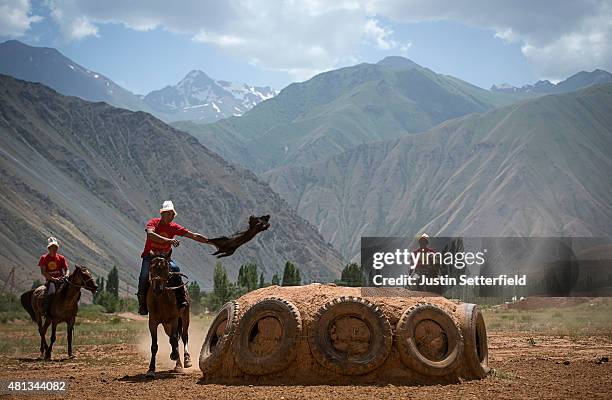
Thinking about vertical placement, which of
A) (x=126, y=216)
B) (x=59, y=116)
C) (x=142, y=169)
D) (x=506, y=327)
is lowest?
(x=506, y=327)

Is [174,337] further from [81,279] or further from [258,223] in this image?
[81,279]

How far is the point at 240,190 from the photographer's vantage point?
184 meters

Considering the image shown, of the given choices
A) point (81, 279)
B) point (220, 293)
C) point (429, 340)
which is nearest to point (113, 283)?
point (220, 293)

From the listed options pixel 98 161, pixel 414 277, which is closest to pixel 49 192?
pixel 98 161

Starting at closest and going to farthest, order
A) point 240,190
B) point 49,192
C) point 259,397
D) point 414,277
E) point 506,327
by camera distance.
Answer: point 259,397 < point 414,277 < point 506,327 < point 49,192 < point 240,190

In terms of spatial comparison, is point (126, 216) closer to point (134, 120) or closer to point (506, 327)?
point (134, 120)

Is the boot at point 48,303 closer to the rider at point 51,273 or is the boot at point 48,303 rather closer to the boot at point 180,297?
the rider at point 51,273

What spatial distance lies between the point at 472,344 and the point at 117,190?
154 meters

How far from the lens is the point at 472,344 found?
15.9m

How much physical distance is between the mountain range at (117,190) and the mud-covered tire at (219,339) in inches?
4190

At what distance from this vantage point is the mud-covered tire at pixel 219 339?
16094 millimetres

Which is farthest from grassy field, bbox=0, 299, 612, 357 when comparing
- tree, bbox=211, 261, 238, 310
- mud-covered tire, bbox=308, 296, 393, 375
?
tree, bbox=211, 261, 238, 310

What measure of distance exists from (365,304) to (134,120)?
18218 centimetres

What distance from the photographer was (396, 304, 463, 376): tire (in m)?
15.2
